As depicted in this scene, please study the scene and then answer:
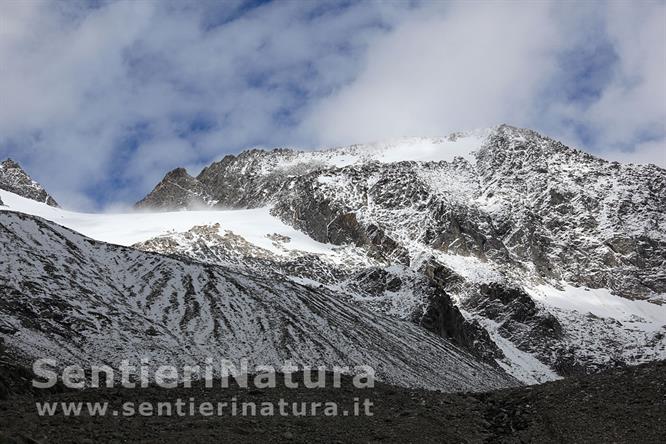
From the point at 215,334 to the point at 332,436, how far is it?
53938 mm

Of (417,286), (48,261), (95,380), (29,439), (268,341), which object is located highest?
(417,286)

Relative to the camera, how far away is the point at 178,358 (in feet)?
235

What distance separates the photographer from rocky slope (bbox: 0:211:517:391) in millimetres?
69375

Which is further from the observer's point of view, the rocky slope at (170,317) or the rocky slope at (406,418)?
the rocky slope at (170,317)

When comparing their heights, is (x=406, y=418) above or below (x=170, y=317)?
below

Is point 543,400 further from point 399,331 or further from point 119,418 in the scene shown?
point 399,331

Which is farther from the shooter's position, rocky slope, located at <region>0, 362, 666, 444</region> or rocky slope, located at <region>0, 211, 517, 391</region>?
rocky slope, located at <region>0, 211, 517, 391</region>

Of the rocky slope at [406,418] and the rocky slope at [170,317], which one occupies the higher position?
the rocky slope at [170,317]

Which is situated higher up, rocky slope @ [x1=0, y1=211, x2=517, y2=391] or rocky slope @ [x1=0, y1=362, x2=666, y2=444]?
rocky slope @ [x1=0, y1=211, x2=517, y2=391]

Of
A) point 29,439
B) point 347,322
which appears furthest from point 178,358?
point 29,439

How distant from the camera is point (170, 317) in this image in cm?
8556

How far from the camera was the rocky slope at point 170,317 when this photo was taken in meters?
69.4

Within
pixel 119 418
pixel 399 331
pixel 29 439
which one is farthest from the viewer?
pixel 399 331

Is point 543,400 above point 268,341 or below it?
below
